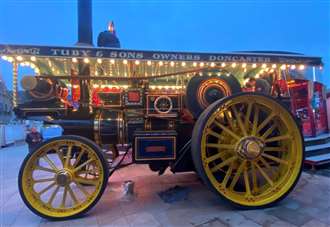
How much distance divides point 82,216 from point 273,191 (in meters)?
2.37

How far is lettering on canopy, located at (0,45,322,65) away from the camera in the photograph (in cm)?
267

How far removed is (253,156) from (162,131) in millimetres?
1191

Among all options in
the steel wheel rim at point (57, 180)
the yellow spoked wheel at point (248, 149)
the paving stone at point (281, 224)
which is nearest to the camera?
the paving stone at point (281, 224)

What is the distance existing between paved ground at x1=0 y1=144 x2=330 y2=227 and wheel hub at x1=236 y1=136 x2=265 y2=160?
66 cm

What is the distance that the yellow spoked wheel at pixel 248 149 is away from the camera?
277 centimetres

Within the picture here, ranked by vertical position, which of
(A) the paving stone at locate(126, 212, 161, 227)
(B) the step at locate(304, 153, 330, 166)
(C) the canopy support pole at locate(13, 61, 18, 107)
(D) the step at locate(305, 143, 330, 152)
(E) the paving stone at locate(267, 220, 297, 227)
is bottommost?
(A) the paving stone at locate(126, 212, 161, 227)

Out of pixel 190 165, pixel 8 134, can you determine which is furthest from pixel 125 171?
pixel 8 134

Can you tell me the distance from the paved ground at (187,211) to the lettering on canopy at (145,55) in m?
1.88

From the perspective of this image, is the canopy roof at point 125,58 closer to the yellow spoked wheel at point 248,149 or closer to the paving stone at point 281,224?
the yellow spoked wheel at point 248,149

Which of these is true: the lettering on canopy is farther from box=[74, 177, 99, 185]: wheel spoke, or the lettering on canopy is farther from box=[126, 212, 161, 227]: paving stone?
box=[126, 212, 161, 227]: paving stone

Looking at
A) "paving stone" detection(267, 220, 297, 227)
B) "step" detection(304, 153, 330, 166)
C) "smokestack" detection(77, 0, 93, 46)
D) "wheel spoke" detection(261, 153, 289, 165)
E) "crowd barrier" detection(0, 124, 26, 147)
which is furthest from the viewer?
"crowd barrier" detection(0, 124, 26, 147)

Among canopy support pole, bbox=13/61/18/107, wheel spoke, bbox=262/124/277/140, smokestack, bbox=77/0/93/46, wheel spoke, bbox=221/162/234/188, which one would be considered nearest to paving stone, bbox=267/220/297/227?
wheel spoke, bbox=221/162/234/188

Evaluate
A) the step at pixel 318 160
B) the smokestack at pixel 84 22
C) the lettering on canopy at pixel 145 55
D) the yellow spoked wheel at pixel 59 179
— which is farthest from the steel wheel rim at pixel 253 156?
the smokestack at pixel 84 22

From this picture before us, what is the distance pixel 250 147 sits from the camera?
9.28 ft
